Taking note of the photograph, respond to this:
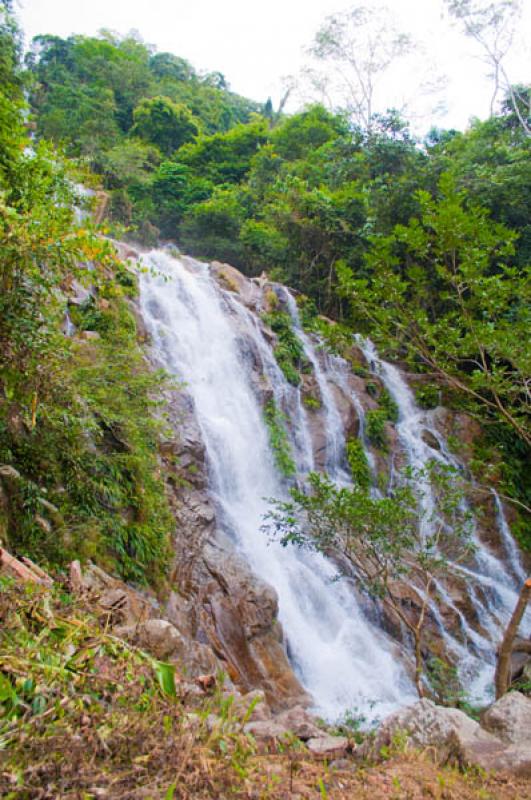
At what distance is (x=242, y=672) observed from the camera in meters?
6.04

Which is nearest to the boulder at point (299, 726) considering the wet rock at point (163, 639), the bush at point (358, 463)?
the wet rock at point (163, 639)

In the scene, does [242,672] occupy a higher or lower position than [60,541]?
lower

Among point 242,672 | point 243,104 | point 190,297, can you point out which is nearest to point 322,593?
point 242,672

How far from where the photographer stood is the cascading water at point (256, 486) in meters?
6.92

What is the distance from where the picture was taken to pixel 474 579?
9.80m

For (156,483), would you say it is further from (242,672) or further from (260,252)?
(260,252)

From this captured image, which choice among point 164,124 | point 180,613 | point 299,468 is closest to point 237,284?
point 299,468

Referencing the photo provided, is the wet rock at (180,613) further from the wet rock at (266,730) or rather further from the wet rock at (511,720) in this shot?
the wet rock at (511,720)

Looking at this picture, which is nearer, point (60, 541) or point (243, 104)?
point (60, 541)

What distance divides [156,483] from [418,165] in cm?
1500

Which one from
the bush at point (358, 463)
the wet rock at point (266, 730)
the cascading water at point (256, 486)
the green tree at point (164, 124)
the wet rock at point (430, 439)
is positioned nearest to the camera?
the wet rock at point (266, 730)

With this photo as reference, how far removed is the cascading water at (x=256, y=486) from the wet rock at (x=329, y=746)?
3.26m

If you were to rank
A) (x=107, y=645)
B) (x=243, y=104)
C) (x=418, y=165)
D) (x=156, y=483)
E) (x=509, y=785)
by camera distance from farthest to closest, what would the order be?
(x=243, y=104) < (x=418, y=165) < (x=156, y=483) < (x=509, y=785) < (x=107, y=645)

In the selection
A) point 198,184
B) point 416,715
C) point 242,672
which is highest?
point 198,184
